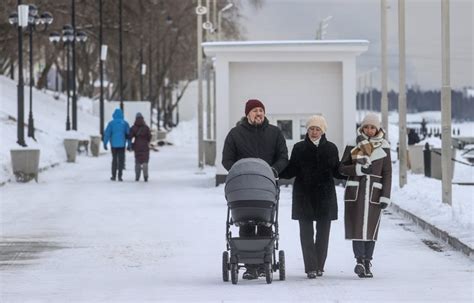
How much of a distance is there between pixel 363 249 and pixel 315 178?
90cm

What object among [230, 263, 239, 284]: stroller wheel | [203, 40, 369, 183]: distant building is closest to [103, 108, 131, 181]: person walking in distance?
[203, 40, 369, 183]: distant building

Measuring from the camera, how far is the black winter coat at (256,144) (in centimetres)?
1303

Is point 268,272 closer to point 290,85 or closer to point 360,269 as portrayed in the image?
point 360,269

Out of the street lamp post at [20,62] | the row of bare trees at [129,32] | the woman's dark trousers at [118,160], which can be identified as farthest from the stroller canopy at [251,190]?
the row of bare trees at [129,32]

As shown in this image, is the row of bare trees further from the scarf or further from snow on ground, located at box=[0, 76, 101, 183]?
the scarf

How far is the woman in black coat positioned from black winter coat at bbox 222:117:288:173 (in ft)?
0.65

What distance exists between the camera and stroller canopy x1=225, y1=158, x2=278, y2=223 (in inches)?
487

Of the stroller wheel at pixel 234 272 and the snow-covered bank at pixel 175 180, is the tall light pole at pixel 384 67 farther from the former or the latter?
the stroller wheel at pixel 234 272

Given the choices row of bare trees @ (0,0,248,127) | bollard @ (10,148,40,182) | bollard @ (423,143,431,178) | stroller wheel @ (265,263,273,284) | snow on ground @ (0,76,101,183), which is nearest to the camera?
stroller wheel @ (265,263,273,284)

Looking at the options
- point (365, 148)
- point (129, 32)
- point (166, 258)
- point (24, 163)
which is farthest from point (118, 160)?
point (129, 32)

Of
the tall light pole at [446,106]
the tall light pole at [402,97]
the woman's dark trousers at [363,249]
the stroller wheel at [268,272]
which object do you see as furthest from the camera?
the tall light pole at [402,97]

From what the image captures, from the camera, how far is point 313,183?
13086 millimetres

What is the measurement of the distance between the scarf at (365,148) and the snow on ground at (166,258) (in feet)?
4.00

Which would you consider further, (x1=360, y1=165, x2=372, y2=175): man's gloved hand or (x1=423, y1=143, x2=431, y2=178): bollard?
(x1=423, y1=143, x2=431, y2=178): bollard
